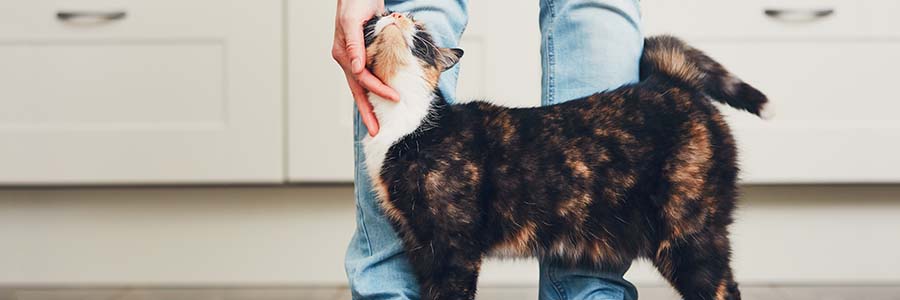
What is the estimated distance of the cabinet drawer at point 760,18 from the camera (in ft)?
5.08

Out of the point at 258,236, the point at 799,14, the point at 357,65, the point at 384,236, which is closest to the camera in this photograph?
the point at 357,65

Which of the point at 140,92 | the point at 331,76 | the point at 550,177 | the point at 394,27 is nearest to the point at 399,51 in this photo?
the point at 394,27

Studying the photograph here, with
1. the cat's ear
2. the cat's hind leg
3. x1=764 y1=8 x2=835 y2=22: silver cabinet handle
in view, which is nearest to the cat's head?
the cat's ear

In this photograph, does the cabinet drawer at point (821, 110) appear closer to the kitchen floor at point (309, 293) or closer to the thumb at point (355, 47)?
the kitchen floor at point (309, 293)

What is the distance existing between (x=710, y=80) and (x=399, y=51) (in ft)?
0.96

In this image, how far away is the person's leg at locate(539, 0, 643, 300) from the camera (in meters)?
0.83

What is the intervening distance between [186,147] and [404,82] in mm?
939

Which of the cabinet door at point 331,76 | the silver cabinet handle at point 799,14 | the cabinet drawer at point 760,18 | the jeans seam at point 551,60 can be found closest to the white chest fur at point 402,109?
the jeans seam at point 551,60

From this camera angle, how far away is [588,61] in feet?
2.82

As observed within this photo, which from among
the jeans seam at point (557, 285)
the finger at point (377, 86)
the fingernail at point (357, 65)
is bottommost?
the jeans seam at point (557, 285)

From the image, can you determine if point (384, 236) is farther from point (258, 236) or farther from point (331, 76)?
point (258, 236)

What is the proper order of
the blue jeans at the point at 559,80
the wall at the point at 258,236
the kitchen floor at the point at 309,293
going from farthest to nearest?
1. the wall at the point at 258,236
2. the kitchen floor at the point at 309,293
3. the blue jeans at the point at 559,80

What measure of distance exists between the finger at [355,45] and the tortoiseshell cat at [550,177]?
0.01m

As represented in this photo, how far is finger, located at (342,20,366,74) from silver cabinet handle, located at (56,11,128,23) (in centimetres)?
98
